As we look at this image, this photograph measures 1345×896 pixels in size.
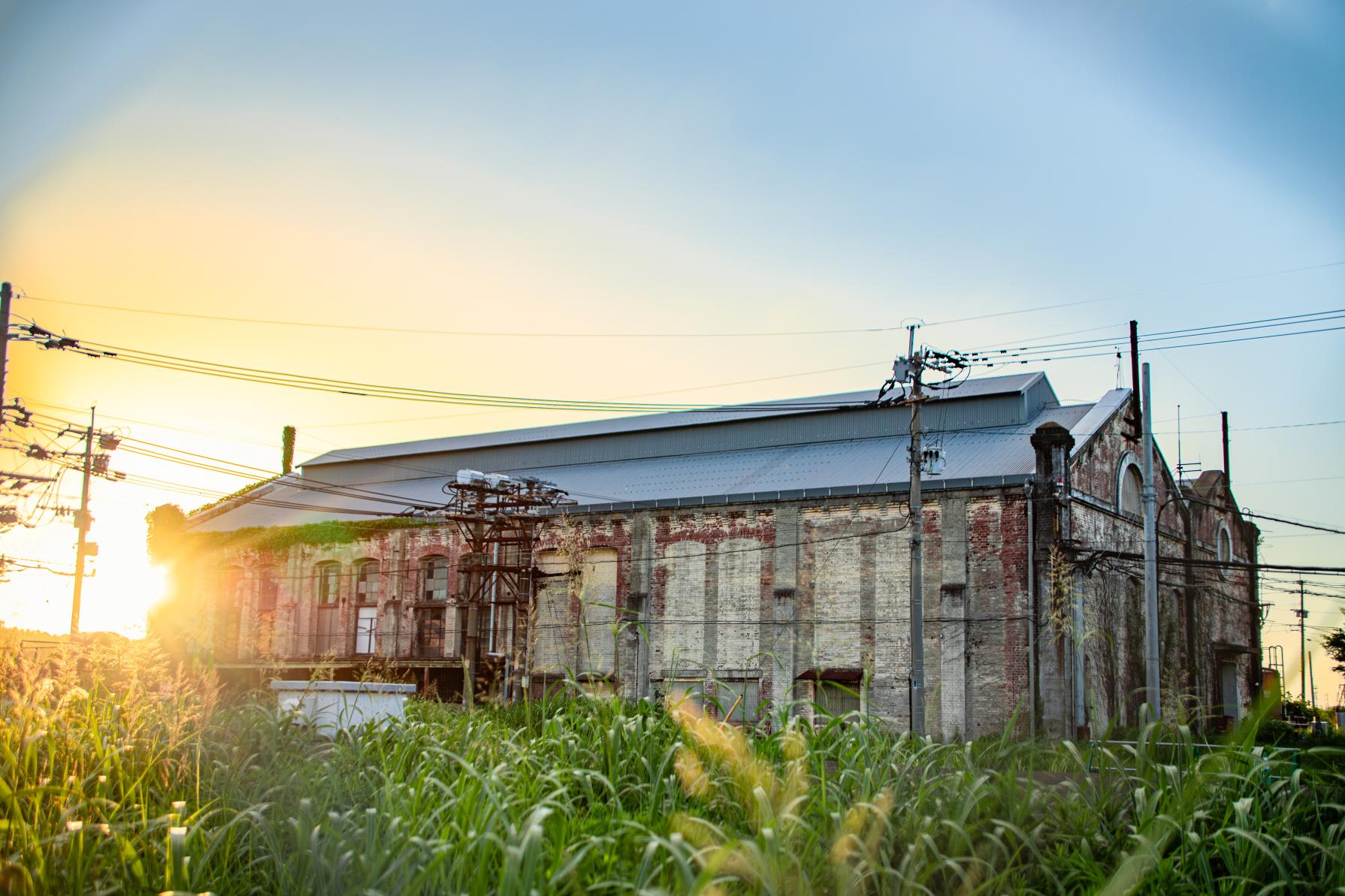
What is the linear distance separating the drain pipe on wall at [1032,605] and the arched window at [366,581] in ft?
63.0

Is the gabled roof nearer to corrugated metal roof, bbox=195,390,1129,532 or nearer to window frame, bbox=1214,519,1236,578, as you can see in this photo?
corrugated metal roof, bbox=195,390,1129,532

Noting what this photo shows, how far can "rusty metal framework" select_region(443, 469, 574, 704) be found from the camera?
30094 millimetres

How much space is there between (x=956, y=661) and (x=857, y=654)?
234 centimetres

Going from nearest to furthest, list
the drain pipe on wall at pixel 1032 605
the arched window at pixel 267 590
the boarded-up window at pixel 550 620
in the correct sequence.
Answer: the drain pipe on wall at pixel 1032 605, the boarded-up window at pixel 550 620, the arched window at pixel 267 590

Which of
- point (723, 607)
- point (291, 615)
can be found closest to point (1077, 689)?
point (723, 607)

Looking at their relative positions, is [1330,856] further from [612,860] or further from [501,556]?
[501,556]

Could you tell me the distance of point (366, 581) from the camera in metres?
34.5

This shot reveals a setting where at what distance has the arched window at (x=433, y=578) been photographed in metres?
32.9

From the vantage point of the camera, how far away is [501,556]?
102ft

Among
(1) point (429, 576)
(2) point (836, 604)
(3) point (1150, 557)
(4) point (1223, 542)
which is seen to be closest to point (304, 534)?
(1) point (429, 576)

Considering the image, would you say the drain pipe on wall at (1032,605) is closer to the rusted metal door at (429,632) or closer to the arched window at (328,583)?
the rusted metal door at (429,632)

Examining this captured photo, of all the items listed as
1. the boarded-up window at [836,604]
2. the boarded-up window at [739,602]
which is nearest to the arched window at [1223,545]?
the boarded-up window at [836,604]

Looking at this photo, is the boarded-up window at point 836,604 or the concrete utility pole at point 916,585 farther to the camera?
the boarded-up window at point 836,604

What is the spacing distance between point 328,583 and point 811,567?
1632cm
